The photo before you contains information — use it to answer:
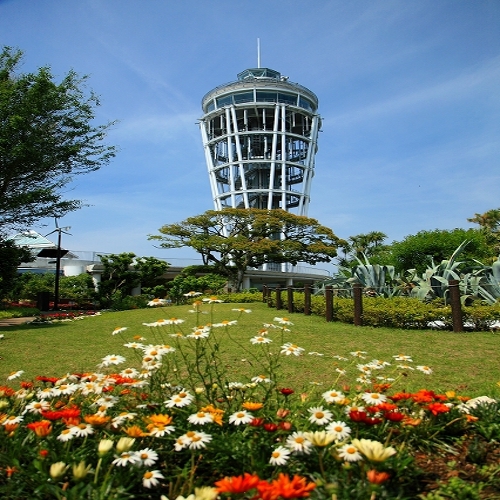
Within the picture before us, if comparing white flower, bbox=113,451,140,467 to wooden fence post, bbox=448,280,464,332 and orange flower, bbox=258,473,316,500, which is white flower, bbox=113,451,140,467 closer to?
orange flower, bbox=258,473,316,500

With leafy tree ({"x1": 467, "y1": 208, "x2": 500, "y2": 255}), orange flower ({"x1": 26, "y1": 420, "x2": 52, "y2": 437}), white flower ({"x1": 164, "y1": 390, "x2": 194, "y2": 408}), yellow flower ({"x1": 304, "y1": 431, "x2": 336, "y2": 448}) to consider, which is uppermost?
leafy tree ({"x1": 467, "y1": 208, "x2": 500, "y2": 255})

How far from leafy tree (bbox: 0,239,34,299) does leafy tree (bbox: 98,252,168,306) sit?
6.86m

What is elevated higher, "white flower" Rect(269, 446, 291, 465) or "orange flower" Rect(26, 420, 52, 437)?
"orange flower" Rect(26, 420, 52, 437)

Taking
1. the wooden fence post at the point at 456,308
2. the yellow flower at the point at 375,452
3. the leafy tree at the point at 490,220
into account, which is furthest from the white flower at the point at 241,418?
the leafy tree at the point at 490,220

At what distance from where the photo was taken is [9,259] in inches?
608

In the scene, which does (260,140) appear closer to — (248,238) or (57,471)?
(248,238)

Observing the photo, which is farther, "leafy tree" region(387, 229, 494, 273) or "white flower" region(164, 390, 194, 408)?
"leafy tree" region(387, 229, 494, 273)

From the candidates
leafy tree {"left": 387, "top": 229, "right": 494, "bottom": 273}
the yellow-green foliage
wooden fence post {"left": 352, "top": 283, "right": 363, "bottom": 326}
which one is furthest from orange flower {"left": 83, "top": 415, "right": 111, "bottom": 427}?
leafy tree {"left": 387, "top": 229, "right": 494, "bottom": 273}

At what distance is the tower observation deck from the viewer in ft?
152

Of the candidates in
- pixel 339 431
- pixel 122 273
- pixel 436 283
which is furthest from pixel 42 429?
pixel 122 273

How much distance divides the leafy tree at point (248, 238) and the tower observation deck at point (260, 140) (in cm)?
1468

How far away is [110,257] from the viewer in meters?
23.6

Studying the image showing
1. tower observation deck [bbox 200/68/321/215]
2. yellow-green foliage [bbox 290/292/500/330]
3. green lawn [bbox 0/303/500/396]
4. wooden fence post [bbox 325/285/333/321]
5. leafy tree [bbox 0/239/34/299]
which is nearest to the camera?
green lawn [bbox 0/303/500/396]

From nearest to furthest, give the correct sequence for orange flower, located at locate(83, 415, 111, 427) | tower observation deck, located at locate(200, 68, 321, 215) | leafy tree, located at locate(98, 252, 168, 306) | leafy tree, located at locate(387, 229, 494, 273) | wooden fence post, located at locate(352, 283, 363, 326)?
orange flower, located at locate(83, 415, 111, 427)
wooden fence post, located at locate(352, 283, 363, 326)
leafy tree, located at locate(387, 229, 494, 273)
leafy tree, located at locate(98, 252, 168, 306)
tower observation deck, located at locate(200, 68, 321, 215)
